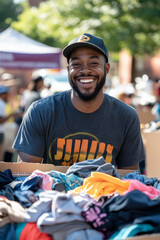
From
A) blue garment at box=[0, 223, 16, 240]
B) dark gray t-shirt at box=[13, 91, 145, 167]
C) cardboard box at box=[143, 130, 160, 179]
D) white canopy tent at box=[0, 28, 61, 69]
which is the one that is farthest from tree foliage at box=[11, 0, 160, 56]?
blue garment at box=[0, 223, 16, 240]

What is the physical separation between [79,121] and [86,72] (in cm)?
40

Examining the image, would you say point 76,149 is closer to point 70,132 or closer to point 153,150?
point 70,132

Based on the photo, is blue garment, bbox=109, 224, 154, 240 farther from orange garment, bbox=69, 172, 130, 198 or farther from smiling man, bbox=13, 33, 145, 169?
smiling man, bbox=13, 33, 145, 169

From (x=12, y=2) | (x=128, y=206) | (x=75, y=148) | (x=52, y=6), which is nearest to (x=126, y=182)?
(x=128, y=206)

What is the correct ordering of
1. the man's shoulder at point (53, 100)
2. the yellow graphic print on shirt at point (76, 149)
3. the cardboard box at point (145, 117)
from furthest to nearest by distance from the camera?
the cardboard box at point (145, 117)
the man's shoulder at point (53, 100)
the yellow graphic print on shirt at point (76, 149)

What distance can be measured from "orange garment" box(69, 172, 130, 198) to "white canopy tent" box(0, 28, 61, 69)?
6637 millimetres

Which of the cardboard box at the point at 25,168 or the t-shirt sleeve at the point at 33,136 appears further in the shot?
the t-shirt sleeve at the point at 33,136

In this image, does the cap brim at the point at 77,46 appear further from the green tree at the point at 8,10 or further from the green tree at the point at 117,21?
the green tree at the point at 8,10

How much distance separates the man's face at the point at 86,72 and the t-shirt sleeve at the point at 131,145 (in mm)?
403

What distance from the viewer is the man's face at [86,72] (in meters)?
3.53

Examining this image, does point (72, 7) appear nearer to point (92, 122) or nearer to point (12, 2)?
point (92, 122)

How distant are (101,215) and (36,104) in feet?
5.14

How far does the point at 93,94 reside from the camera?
3.56 m

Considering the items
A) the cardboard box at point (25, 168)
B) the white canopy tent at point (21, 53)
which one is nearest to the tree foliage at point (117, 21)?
the white canopy tent at point (21, 53)
